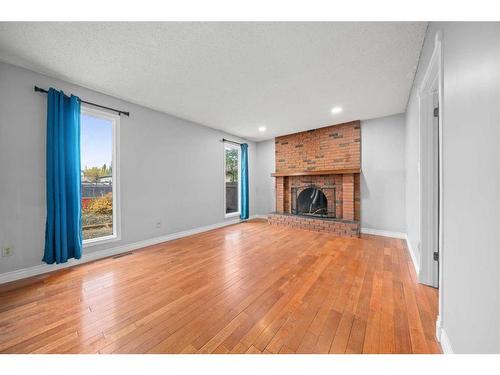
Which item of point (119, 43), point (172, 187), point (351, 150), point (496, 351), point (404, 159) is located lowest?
point (496, 351)

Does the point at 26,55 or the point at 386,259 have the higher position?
the point at 26,55

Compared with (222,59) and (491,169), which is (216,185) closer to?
(222,59)

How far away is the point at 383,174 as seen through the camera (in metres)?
3.90

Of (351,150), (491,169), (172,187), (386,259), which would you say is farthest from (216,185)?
(491,169)

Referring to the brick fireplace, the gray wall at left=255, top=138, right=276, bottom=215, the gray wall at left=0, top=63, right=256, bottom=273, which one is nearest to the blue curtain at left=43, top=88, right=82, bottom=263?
the gray wall at left=0, top=63, right=256, bottom=273

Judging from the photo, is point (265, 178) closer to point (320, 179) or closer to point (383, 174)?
point (320, 179)

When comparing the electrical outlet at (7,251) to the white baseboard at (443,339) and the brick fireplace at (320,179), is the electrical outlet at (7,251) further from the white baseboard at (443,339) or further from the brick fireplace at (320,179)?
the brick fireplace at (320,179)

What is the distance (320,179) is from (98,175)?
4416 mm

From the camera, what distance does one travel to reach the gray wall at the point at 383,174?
3727 millimetres

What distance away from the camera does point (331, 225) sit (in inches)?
158

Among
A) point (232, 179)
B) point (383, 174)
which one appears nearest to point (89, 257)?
point (232, 179)

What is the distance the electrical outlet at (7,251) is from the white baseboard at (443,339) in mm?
3949

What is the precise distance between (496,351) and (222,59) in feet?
8.63

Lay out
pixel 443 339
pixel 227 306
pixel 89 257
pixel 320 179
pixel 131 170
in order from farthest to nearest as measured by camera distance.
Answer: pixel 320 179, pixel 131 170, pixel 89 257, pixel 227 306, pixel 443 339
